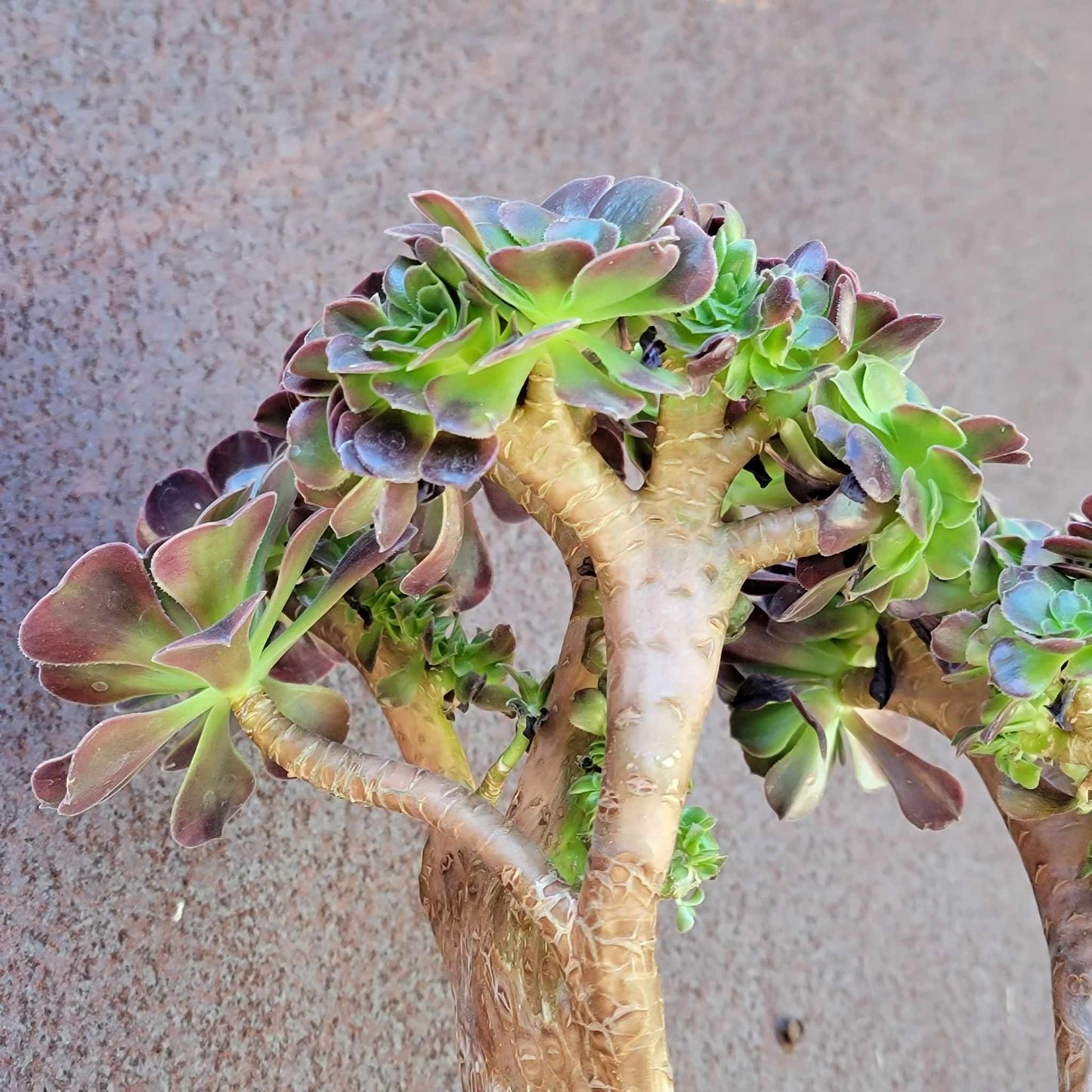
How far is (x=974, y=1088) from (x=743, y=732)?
59cm

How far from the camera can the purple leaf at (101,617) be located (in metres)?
0.36

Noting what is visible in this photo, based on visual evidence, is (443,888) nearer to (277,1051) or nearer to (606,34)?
(277,1051)

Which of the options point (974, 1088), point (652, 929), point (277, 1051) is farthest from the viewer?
point (974, 1088)

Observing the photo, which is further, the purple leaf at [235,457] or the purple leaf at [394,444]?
the purple leaf at [235,457]

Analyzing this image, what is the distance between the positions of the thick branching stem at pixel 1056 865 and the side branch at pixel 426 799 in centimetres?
19

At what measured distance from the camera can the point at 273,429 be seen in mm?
431

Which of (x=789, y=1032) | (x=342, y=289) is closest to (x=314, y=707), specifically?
(x=342, y=289)

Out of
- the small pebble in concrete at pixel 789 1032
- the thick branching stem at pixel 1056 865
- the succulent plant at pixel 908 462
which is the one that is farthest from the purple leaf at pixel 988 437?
the small pebble in concrete at pixel 789 1032

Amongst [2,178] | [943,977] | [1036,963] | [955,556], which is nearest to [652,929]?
[955,556]

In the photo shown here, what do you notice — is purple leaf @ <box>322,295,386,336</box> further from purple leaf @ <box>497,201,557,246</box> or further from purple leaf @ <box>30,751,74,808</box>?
purple leaf @ <box>30,751,74,808</box>

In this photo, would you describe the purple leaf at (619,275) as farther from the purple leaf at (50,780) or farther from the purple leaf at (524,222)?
the purple leaf at (50,780)

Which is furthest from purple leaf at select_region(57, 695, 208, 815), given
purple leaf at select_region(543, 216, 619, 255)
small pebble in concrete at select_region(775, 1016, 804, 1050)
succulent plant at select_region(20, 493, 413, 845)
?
small pebble in concrete at select_region(775, 1016, 804, 1050)

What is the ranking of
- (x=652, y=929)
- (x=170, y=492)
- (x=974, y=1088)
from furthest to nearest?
(x=974, y=1088)
(x=170, y=492)
(x=652, y=929)

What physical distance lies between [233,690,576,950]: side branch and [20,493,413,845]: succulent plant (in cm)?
2
